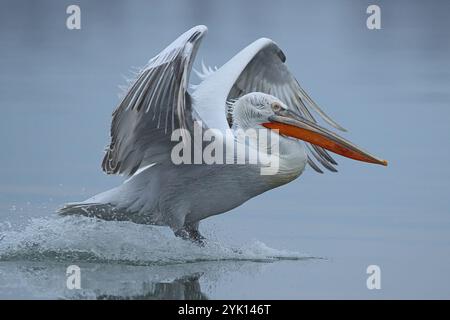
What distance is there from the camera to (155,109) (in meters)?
7.07

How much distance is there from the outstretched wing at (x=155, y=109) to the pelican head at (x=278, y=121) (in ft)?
2.20

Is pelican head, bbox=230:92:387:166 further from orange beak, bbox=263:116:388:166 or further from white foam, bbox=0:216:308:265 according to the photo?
white foam, bbox=0:216:308:265

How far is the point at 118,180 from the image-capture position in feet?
31.1

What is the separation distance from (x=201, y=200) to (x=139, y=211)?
0.43m

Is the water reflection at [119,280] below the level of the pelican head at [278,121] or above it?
below

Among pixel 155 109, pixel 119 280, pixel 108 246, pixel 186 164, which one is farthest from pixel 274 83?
pixel 119 280

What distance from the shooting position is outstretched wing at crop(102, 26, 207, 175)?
6840 millimetres

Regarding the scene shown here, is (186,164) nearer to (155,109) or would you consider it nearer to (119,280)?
(155,109)

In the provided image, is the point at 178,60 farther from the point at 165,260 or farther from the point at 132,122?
the point at 165,260

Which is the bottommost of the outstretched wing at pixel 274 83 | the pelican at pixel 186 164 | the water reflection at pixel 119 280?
the water reflection at pixel 119 280

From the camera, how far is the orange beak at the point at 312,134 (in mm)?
7793

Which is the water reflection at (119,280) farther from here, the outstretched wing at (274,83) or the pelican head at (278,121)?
the outstretched wing at (274,83)

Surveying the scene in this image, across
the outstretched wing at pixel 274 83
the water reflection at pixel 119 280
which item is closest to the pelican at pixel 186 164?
the water reflection at pixel 119 280
